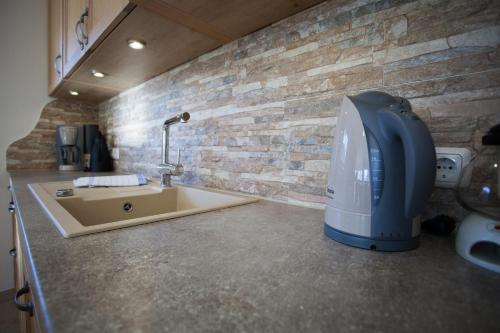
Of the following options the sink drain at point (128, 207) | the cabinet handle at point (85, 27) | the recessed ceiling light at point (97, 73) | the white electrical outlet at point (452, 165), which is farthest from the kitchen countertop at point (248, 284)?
the recessed ceiling light at point (97, 73)

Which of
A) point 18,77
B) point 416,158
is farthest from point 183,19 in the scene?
point 18,77

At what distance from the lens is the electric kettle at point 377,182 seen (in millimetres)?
415

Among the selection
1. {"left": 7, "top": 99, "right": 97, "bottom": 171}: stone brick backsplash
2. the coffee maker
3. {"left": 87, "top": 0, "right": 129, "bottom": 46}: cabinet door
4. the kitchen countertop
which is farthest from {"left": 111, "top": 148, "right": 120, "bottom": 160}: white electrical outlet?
the kitchen countertop

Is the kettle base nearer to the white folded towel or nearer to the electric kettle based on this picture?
the electric kettle

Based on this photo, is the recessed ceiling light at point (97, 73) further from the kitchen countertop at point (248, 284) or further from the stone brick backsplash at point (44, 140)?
the kitchen countertop at point (248, 284)

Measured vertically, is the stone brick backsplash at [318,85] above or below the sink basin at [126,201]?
above

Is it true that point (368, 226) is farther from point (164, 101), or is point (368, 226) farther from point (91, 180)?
point (164, 101)

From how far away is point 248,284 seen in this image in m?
0.31

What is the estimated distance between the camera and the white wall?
68.5 inches

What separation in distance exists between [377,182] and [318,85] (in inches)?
15.8

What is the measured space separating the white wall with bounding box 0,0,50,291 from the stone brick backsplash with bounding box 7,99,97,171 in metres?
0.04

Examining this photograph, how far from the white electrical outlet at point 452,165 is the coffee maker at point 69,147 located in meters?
2.20

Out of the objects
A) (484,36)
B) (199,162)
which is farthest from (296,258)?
(199,162)

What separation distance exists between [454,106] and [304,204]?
430 mm
